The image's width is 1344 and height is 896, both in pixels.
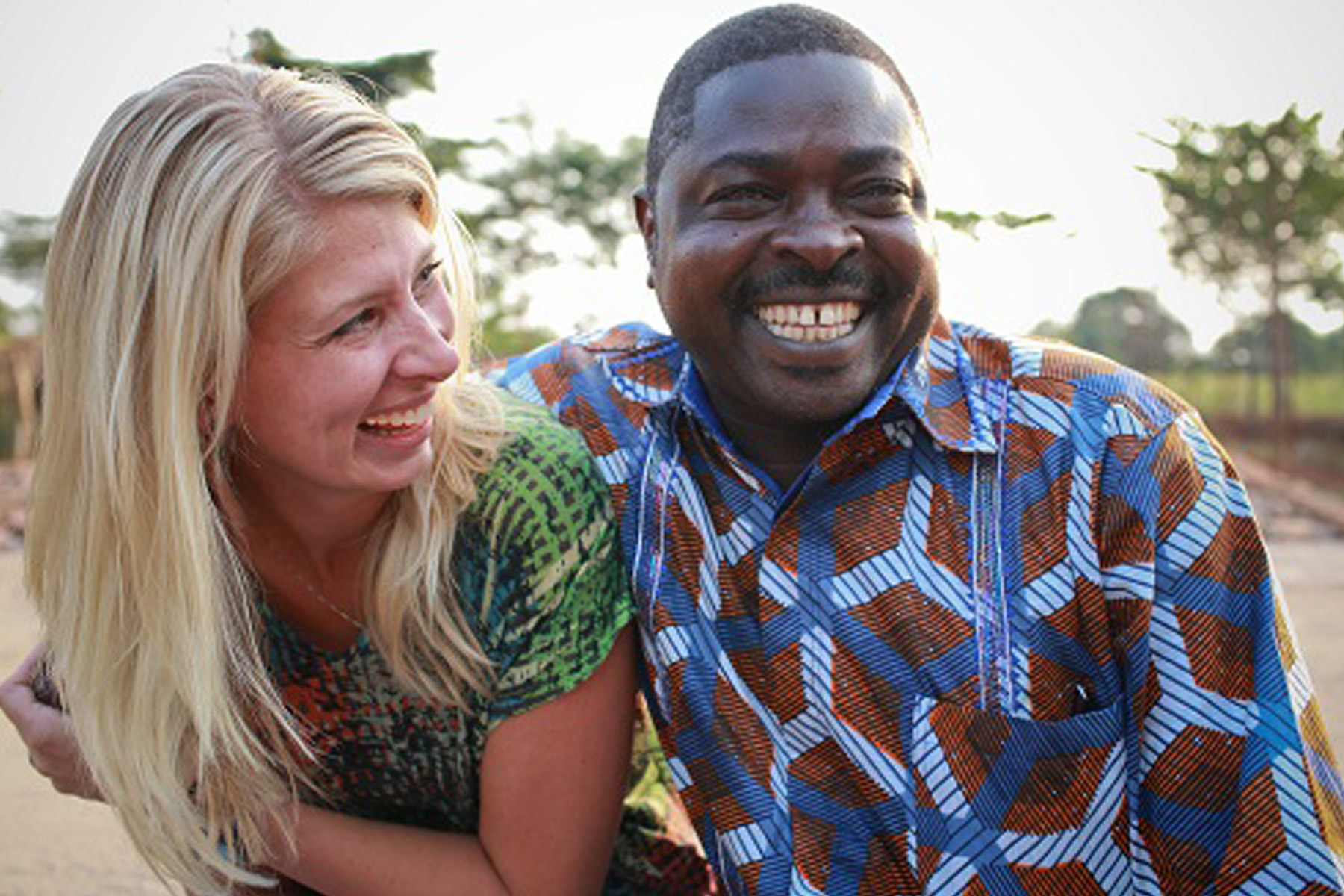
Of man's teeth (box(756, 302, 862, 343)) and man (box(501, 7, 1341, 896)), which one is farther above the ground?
man's teeth (box(756, 302, 862, 343))

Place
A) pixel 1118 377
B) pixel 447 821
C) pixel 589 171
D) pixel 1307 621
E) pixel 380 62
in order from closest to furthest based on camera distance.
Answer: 1. pixel 1118 377
2. pixel 447 821
3. pixel 380 62
4. pixel 1307 621
5. pixel 589 171

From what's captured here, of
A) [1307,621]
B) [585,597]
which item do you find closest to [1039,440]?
[585,597]

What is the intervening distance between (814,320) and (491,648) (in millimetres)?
721

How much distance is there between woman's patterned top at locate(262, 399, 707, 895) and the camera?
6.88 ft

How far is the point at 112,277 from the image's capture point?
193 cm

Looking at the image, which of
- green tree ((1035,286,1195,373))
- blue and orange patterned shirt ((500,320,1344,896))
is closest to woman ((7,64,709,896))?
blue and orange patterned shirt ((500,320,1344,896))

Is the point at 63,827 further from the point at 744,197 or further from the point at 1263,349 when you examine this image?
the point at 1263,349

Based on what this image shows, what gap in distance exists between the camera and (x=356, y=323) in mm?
1978

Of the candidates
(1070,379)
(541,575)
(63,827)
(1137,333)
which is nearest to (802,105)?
(1070,379)

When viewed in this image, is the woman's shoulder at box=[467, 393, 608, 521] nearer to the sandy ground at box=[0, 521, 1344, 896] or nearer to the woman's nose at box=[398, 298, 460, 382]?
the woman's nose at box=[398, 298, 460, 382]

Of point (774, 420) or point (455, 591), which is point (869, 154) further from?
point (455, 591)

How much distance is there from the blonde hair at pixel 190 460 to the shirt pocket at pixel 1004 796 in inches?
27.9

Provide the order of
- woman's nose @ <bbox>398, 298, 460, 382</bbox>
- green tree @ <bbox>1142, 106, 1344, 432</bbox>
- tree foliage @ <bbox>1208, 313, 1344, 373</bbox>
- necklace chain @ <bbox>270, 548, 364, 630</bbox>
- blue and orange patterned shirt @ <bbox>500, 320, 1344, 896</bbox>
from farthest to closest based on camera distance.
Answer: tree foliage @ <bbox>1208, 313, 1344, 373</bbox> → green tree @ <bbox>1142, 106, 1344, 432</bbox> → necklace chain @ <bbox>270, 548, 364, 630</bbox> → woman's nose @ <bbox>398, 298, 460, 382</bbox> → blue and orange patterned shirt @ <bbox>500, 320, 1344, 896</bbox>

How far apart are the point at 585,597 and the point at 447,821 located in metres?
0.55
